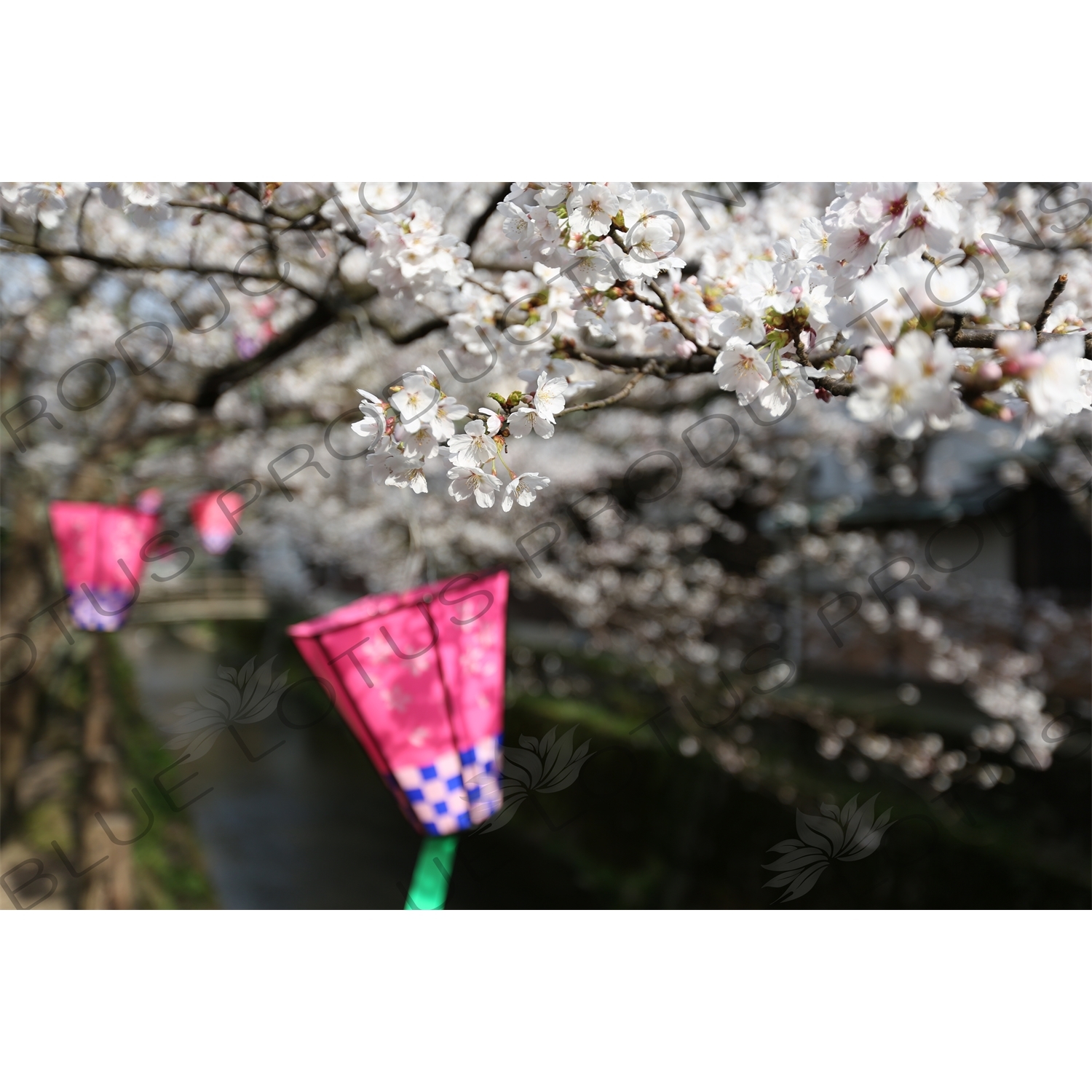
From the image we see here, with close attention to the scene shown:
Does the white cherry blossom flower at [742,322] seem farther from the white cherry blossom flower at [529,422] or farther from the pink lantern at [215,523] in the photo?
the pink lantern at [215,523]

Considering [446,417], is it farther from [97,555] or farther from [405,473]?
[97,555]

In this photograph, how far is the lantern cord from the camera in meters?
1.50

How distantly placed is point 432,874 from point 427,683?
456 millimetres

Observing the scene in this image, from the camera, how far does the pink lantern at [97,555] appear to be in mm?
2539

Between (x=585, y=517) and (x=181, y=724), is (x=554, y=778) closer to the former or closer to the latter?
(x=585, y=517)

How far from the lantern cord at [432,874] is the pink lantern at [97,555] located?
185cm

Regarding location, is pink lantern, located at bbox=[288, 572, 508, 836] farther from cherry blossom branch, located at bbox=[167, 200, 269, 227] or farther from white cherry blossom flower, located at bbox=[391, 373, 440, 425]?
cherry blossom branch, located at bbox=[167, 200, 269, 227]

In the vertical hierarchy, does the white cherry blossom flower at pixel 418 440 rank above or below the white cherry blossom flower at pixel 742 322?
below

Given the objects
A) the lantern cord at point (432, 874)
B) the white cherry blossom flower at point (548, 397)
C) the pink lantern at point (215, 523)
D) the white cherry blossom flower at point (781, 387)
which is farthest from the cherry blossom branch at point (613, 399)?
the pink lantern at point (215, 523)

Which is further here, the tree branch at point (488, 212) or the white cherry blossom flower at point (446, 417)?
the tree branch at point (488, 212)

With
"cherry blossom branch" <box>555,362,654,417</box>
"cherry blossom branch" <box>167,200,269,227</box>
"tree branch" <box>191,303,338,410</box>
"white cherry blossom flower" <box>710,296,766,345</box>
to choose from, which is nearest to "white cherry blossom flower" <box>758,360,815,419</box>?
"white cherry blossom flower" <box>710,296,766,345</box>

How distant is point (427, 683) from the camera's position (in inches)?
54.4

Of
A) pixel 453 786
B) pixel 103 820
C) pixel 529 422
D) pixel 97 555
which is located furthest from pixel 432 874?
pixel 103 820

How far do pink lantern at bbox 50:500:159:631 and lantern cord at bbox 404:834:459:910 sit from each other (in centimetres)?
185
